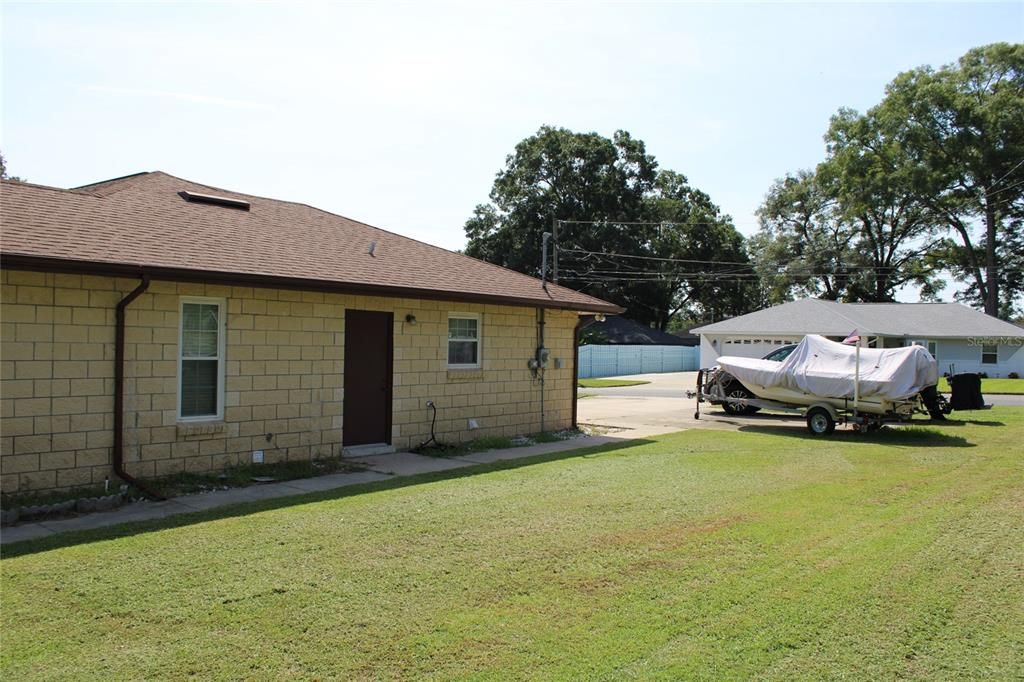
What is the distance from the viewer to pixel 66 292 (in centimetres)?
873

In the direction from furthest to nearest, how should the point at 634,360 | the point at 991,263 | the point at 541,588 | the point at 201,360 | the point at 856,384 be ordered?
the point at 991,263 < the point at 634,360 < the point at 856,384 < the point at 201,360 < the point at 541,588

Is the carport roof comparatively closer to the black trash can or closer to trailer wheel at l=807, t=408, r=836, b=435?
the black trash can

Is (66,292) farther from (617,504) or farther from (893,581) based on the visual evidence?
(893,581)

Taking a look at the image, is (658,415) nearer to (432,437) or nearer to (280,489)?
(432,437)

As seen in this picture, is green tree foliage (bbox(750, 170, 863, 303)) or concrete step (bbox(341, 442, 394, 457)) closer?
concrete step (bbox(341, 442, 394, 457))

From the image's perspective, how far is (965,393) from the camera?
64.4 feet

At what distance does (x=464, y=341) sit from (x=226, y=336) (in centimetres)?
478

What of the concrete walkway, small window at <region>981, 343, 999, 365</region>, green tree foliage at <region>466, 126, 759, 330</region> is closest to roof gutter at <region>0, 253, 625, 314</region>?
the concrete walkway

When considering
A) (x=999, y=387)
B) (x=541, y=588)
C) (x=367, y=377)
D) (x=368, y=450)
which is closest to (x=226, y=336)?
(x=367, y=377)

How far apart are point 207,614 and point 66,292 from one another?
17.6 feet

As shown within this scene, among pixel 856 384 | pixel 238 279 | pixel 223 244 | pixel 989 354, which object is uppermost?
pixel 223 244

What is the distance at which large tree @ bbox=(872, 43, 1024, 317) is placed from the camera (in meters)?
49.9

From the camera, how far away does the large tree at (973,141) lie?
49875 mm

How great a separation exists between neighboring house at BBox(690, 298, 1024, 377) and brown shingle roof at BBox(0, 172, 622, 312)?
2466 centimetres
